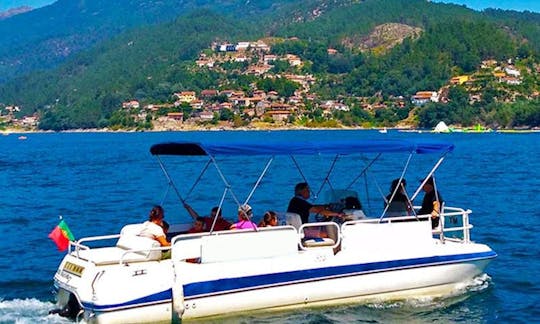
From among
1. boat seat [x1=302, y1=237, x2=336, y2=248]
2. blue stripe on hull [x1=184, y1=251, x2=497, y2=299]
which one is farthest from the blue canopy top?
blue stripe on hull [x1=184, y1=251, x2=497, y2=299]

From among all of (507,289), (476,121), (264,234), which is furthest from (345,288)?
(476,121)

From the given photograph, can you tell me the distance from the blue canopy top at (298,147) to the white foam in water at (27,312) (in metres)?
3.33

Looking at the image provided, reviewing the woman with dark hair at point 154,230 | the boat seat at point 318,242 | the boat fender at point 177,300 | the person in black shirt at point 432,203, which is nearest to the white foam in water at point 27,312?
the boat fender at point 177,300

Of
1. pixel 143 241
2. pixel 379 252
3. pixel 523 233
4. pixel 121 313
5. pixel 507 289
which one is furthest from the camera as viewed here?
pixel 523 233

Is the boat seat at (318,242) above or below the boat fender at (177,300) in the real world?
above

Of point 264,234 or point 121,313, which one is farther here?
point 264,234

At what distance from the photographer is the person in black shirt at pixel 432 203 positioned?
15556mm

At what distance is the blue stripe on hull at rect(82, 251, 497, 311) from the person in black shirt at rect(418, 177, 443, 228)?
823mm

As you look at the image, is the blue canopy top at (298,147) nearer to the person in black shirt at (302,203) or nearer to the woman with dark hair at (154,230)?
the person in black shirt at (302,203)

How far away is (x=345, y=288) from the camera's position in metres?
14.1

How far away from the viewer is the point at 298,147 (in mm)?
14164

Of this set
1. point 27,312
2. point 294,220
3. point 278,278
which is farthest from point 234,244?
point 27,312

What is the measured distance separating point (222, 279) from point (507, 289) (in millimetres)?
6638

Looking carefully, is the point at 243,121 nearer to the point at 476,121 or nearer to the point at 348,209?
the point at 476,121
